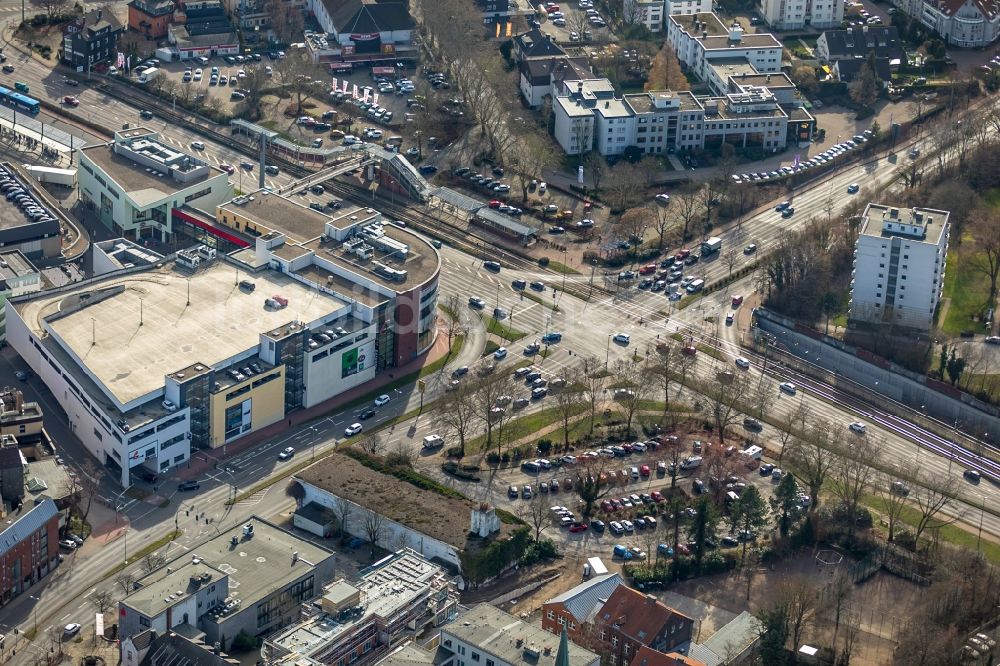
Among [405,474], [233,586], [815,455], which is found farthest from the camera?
[815,455]

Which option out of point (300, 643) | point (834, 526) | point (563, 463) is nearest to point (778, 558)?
point (834, 526)

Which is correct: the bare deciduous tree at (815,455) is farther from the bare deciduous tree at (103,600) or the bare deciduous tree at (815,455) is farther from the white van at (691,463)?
the bare deciduous tree at (103,600)

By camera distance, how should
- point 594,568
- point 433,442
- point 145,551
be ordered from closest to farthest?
point 594,568
point 145,551
point 433,442

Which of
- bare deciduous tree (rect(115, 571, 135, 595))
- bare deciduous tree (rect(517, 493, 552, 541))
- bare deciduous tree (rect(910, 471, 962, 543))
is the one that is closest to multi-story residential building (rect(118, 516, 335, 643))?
bare deciduous tree (rect(115, 571, 135, 595))

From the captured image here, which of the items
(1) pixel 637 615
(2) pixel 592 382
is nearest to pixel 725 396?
(2) pixel 592 382

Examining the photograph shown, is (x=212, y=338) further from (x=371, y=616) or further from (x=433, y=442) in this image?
(x=371, y=616)
